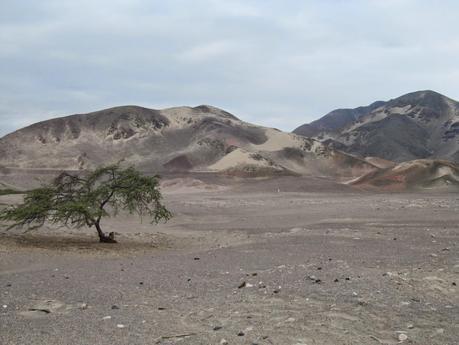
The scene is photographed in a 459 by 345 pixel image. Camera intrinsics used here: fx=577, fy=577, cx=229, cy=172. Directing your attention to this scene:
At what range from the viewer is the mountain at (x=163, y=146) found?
92.4 m

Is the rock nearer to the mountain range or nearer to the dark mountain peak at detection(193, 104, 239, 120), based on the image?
the mountain range

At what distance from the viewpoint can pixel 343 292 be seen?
9.48 meters

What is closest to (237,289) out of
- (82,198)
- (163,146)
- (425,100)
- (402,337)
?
(402,337)

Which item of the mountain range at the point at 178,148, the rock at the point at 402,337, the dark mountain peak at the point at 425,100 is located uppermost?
the dark mountain peak at the point at 425,100

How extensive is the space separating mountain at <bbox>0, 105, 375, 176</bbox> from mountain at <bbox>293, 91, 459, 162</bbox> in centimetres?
4603

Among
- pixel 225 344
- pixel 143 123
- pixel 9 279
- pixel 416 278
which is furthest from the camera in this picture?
pixel 143 123

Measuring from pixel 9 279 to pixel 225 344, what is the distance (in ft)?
23.1

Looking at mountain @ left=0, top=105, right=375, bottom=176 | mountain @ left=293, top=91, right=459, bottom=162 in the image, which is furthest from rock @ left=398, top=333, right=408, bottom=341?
mountain @ left=293, top=91, right=459, bottom=162

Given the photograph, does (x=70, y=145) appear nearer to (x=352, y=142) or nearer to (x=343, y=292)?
(x=352, y=142)

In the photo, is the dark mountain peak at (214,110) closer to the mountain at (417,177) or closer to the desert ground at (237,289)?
the mountain at (417,177)

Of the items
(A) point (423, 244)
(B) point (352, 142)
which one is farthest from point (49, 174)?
(B) point (352, 142)

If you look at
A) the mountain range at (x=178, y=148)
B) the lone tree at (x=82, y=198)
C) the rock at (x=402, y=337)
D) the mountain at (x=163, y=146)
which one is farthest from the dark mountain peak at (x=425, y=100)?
the rock at (x=402, y=337)

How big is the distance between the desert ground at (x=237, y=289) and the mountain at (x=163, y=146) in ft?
218

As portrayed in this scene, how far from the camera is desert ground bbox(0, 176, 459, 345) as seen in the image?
7.45 metres
